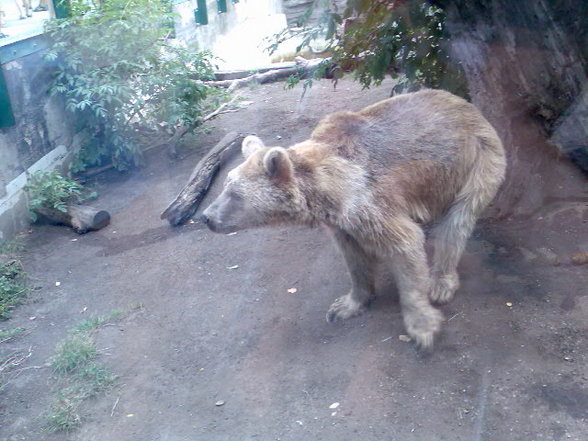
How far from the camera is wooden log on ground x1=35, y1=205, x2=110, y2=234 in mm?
6379

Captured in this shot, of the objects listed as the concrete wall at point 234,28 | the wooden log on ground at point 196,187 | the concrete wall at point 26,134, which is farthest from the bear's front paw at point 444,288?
the concrete wall at point 234,28

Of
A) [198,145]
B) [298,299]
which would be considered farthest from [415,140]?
[198,145]

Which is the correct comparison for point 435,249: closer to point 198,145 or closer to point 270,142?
point 270,142

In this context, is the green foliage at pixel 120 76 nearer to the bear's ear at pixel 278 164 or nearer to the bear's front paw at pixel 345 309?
the bear's ear at pixel 278 164

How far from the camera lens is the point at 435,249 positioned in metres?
4.44

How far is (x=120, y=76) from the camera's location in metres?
7.46

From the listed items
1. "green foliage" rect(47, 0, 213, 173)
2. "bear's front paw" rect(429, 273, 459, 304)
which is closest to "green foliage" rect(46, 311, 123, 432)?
"bear's front paw" rect(429, 273, 459, 304)

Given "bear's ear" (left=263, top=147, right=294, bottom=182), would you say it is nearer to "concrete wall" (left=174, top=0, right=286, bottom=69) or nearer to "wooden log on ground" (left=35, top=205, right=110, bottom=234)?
"wooden log on ground" (left=35, top=205, right=110, bottom=234)

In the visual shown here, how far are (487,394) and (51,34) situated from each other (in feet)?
20.6

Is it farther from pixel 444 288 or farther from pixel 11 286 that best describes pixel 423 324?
pixel 11 286

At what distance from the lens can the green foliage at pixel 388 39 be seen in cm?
509

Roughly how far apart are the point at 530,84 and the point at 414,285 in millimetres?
2079

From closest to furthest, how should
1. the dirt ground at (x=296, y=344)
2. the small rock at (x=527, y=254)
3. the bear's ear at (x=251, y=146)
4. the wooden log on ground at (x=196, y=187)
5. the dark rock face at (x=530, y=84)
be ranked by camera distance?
the dirt ground at (x=296, y=344) → the bear's ear at (x=251, y=146) → the small rock at (x=527, y=254) → the dark rock face at (x=530, y=84) → the wooden log on ground at (x=196, y=187)

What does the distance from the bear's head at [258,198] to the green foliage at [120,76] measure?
145 inches
